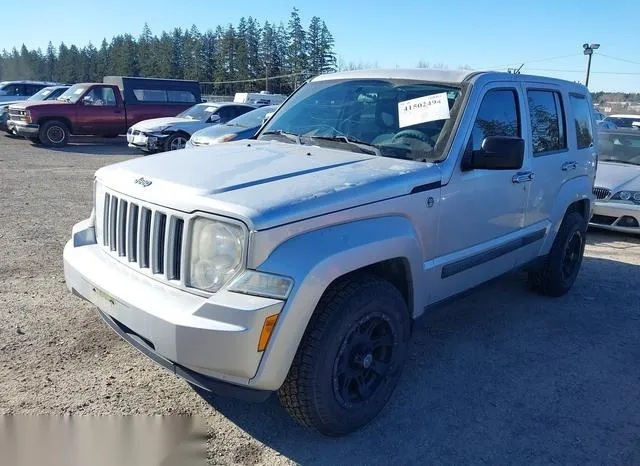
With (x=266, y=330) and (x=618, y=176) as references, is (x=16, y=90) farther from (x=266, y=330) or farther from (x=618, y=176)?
(x=266, y=330)

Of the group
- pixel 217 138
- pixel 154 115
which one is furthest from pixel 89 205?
pixel 154 115

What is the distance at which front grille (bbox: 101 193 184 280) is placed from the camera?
2.78m

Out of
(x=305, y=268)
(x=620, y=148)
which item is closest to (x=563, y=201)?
(x=305, y=268)

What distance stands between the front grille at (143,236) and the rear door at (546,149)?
116 inches

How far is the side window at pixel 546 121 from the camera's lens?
4.58m

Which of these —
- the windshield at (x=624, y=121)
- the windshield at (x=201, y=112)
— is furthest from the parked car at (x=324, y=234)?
the windshield at (x=624, y=121)

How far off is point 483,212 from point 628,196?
5.26 metres

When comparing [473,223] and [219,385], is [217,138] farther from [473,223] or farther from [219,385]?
[219,385]

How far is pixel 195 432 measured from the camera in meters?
3.09

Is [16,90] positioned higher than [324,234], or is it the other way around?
[16,90]

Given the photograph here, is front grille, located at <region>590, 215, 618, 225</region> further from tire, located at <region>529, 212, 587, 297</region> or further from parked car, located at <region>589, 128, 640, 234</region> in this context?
tire, located at <region>529, 212, 587, 297</region>

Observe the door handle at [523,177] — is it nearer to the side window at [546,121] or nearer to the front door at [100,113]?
the side window at [546,121]

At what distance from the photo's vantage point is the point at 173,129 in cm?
1478

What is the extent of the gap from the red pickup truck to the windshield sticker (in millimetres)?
14807
